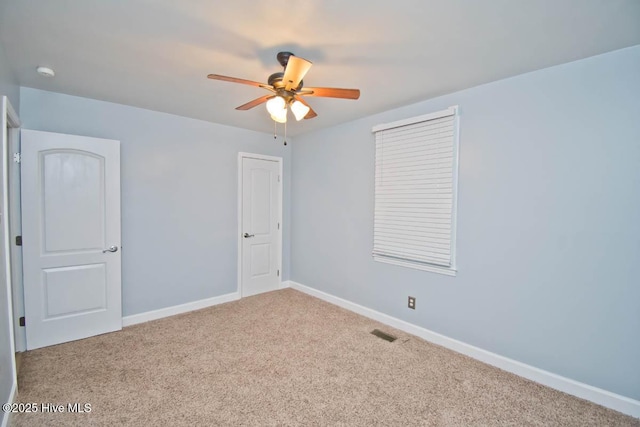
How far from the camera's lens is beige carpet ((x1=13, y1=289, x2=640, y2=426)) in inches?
76.1

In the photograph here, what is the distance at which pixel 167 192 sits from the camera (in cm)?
361

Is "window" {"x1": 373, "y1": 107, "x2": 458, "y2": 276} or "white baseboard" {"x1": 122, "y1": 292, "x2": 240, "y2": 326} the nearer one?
"window" {"x1": 373, "y1": 107, "x2": 458, "y2": 276}

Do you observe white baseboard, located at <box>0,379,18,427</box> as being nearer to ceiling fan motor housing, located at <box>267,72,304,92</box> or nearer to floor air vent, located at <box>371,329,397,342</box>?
ceiling fan motor housing, located at <box>267,72,304,92</box>

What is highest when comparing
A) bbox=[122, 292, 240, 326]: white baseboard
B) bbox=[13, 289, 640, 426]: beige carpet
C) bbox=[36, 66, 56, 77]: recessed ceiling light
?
bbox=[36, 66, 56, 77]: recessed ceiling light

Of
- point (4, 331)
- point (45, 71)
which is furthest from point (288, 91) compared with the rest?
point (4, 331)

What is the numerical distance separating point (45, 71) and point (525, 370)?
4.64 meters

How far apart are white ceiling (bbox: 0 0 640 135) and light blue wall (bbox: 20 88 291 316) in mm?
435

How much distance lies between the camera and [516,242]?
2449 millimetres

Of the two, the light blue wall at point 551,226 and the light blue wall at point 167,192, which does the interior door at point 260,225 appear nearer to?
the light blue wall at point 167,192

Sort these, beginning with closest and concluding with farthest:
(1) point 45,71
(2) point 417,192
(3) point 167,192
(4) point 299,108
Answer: (4) point 299,108, (1) point 45,71, (2) point 417,192, (3) point 167,192

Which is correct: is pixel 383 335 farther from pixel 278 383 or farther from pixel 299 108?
pixel 299 108

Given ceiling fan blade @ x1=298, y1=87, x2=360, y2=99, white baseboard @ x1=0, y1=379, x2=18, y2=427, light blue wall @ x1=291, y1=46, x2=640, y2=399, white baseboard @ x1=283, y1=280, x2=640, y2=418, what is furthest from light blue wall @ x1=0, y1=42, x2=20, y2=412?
light blue wall @ x1=291, y1=46, x2=640, y2=399

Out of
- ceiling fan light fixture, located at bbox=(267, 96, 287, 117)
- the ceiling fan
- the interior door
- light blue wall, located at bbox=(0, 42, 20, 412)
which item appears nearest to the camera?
light blue wall, located at bbox=(0, 42, 20, 412)

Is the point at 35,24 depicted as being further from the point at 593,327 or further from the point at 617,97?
the point at 593,327
